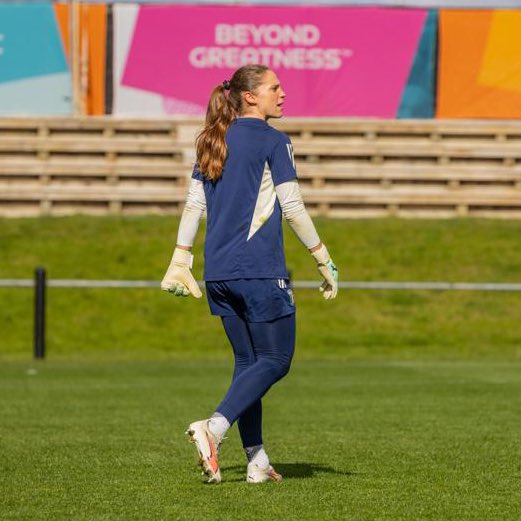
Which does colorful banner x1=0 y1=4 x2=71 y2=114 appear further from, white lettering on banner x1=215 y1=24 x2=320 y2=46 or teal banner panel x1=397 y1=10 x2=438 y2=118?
teal banner panel x1=397 y1=10 x2=438 y2=118

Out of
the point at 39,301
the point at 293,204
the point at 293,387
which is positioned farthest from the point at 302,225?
the point at 39,301

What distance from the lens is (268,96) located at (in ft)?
24.8

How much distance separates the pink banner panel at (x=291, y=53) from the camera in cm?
2745

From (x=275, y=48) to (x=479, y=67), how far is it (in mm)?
3613

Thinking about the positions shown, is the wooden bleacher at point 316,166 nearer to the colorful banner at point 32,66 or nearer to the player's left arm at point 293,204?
the colorful banner at point 32,66

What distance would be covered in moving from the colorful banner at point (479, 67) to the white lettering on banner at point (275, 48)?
1822 millimetres

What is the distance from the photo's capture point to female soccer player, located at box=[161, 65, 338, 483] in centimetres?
741

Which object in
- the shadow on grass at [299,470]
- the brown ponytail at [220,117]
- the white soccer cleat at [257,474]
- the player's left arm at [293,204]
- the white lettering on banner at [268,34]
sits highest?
the white lettering on banner at [268,34]

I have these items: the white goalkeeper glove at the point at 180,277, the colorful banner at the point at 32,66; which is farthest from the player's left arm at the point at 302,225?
the colorful banner at the point at 32,66

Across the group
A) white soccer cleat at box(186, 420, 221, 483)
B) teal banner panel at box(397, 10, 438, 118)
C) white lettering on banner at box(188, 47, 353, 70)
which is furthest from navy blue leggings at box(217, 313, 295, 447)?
teal banner panel at box(397, 10, 438, 118)

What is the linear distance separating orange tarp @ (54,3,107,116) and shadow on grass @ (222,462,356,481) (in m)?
19.7

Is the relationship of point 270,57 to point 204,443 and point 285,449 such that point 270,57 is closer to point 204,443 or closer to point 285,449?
point 285,449

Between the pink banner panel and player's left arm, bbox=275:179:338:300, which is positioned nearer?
player's left arm, bbox=275:179:338:300

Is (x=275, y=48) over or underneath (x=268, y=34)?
underneath
